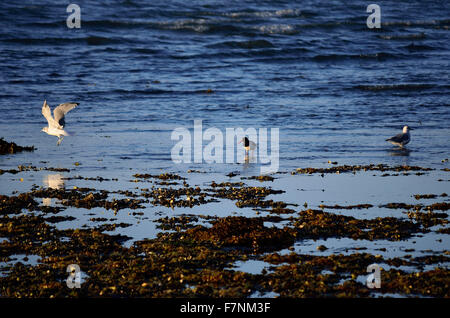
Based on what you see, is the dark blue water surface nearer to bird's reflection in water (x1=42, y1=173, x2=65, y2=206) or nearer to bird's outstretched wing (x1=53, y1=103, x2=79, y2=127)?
bird's outstretched wing (x1=53, y1=103, x2=79, y2=127)

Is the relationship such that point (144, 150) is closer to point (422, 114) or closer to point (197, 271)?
point (197, 271)

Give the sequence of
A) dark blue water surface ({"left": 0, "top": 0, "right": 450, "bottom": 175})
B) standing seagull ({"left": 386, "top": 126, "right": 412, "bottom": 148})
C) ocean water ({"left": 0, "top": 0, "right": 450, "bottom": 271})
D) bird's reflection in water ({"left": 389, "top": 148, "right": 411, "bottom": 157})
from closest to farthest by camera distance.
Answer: ocean water ({"left": 0, "top": 0, "right": 450, "bottom": 271})
bird's reflection in water ({"left": 389, "top": 148, "right": 411, "bottom": 157})
standing seagull ({"left": 386, "top": 126, "right": 412, "bottom": 148})
dark blue water surface ({"left": 0, "top": 0, "right": 450, "bottom": 175})

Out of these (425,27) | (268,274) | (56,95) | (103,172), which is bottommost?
(268,274)

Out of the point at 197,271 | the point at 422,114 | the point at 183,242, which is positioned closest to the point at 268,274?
the point at 197,271

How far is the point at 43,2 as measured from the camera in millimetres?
34906

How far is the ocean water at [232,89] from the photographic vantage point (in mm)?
9508

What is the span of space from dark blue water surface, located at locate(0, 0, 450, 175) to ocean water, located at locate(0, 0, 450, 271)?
0.06 metres

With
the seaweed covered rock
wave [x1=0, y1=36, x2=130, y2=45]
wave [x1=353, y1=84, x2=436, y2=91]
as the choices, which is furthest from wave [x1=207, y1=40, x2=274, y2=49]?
the seaweed covered rock

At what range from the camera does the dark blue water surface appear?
489 inches

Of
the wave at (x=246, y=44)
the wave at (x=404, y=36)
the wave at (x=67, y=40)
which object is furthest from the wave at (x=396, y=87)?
the wave at (x=67, y=40)

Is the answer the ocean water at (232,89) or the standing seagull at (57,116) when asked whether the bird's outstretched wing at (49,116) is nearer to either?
the standing seagull at (57,116)

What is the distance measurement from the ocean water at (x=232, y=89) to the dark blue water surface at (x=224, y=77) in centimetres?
6

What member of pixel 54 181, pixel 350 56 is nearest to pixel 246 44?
pixel 350 56

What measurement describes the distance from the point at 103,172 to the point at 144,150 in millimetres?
1888
